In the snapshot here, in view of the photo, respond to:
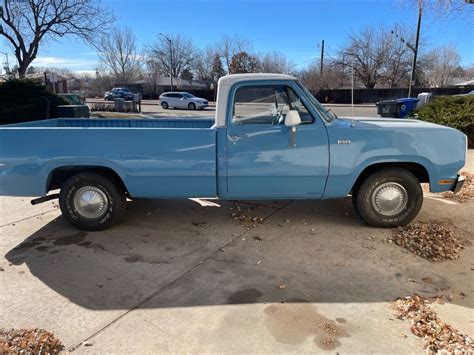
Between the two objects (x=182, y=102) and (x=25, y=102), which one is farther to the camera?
(x=182, y=102)

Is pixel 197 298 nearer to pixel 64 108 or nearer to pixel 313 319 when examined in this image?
pixel 313 319

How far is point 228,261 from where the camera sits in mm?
4051

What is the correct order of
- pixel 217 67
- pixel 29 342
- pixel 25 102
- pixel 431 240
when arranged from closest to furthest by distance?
pixel 29 342 < pixel 431 240 < pixel 25 102 < pixel 217 67

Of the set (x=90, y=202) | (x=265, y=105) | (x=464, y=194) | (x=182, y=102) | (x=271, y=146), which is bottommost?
(x=464, y=194)

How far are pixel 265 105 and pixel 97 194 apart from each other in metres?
2.42

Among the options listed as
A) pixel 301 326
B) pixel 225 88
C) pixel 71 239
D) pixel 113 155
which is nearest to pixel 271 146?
pixel 225 88

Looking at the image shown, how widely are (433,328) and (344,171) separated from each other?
A: 2.12 meters

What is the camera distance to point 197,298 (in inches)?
132

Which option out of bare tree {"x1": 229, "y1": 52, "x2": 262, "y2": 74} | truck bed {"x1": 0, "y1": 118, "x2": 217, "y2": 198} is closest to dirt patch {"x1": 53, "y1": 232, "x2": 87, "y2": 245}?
truck bed {"x1": 0, "y1": 118, "x2": 217, "y2": 198}

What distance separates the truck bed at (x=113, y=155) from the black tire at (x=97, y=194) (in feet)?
0.70

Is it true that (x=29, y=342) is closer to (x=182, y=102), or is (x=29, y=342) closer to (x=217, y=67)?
(x=182, y=102)

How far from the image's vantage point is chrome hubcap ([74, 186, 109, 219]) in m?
4.70

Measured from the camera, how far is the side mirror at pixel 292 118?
4.27m

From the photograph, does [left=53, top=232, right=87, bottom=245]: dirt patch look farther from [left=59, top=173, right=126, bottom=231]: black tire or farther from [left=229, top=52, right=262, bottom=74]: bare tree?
[left=229, top=52, right=262, bottom=74]: bare tree
